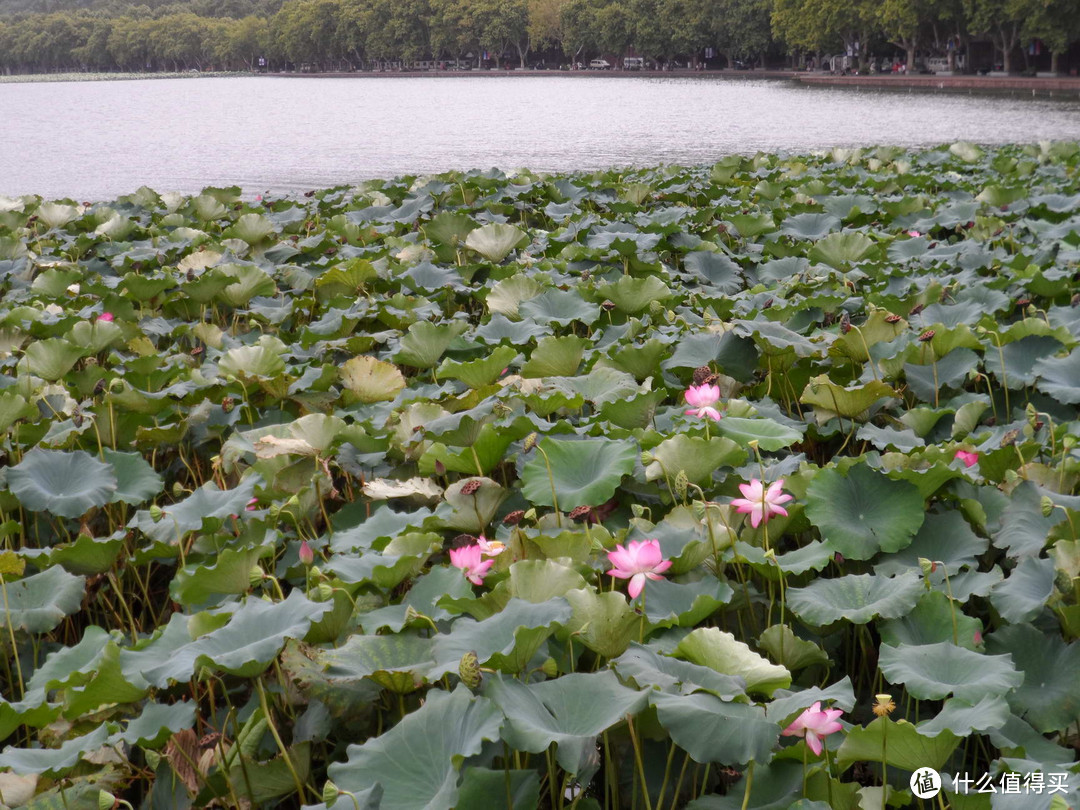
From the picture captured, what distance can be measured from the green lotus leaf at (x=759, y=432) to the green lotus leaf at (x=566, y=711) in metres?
0.82

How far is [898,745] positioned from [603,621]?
383 millimetres

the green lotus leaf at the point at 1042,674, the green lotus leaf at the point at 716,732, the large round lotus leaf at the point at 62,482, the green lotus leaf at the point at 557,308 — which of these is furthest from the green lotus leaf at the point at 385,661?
the green lotus leaf at the point at 557,308

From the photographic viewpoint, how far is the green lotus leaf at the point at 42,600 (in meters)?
1.72

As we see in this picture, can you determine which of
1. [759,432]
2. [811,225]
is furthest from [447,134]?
[759,432]

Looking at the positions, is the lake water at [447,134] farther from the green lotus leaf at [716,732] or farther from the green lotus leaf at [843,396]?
the green lotus leaf at [716,732]

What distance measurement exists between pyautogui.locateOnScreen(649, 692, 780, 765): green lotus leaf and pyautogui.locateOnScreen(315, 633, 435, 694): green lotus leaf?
334mm

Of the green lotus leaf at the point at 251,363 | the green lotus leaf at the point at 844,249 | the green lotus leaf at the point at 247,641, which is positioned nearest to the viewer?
the green lotus leaf at the point at 247,641

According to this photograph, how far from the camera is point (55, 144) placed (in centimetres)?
2030

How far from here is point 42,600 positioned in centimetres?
177

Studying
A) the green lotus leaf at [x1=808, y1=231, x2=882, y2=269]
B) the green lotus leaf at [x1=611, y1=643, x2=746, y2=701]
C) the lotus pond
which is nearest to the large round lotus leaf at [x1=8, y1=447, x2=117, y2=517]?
the lotus pond

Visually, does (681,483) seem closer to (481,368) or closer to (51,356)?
(481,368)

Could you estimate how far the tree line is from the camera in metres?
34.8

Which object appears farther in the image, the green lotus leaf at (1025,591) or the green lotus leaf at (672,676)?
the green lotus leaf at (1025,591)

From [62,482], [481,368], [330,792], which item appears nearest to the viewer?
[330,792]
